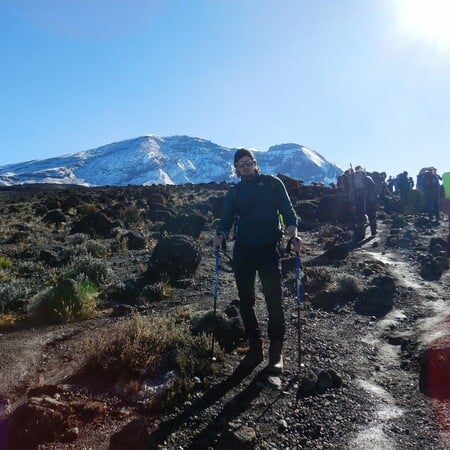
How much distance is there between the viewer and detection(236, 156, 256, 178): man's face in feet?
17.2

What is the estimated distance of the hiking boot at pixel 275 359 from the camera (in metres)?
5.05

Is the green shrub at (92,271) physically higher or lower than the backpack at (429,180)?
lower

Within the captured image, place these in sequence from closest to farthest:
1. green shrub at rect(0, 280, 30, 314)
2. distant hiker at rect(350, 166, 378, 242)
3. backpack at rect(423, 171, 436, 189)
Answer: green shrub at rect(0, 280, 30, 314) → distant hiker at rect(350, 166, 378, 242) → backpack at rect(423, 171, 436, 189)

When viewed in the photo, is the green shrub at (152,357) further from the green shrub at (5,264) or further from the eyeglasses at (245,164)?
the green shrub at (5,264)

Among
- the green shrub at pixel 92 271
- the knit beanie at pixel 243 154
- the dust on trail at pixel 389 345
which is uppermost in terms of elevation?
the knit beanie at pixel 243 154

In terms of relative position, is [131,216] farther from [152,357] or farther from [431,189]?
[152,357]

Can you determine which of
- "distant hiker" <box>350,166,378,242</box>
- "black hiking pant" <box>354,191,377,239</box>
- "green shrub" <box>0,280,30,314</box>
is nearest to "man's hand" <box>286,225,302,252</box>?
"green shrub" <box>0,280,30,314</box>

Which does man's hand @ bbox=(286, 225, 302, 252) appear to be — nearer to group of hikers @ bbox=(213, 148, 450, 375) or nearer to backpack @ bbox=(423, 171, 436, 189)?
group of hikers @ bbox=(213, 148, 450, 375)

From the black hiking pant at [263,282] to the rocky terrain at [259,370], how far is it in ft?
0.89

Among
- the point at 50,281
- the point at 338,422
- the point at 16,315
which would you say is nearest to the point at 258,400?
the point at 338,422

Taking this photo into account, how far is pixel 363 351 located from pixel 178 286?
4.82 m

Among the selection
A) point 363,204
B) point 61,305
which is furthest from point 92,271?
point 363,204

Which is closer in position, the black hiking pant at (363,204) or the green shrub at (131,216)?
the black hiking pant at (363,204)

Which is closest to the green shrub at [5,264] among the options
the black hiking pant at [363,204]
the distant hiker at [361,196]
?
the distant hiker at [361,196]
